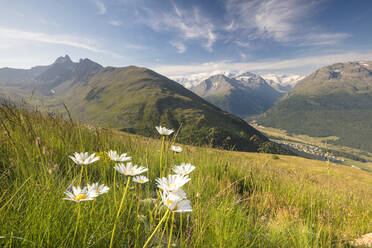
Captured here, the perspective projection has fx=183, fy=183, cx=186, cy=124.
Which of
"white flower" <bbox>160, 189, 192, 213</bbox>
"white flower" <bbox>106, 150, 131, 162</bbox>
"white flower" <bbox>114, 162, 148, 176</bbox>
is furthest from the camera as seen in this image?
"white flower" <bbox>106, 150, 131, 162</bbox>

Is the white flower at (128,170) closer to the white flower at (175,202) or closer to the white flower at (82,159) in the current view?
the white flower at (82,159)

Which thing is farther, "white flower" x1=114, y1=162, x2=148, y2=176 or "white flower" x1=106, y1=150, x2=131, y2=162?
"white flower" x1=106, y1=150, x2=131, y2=162

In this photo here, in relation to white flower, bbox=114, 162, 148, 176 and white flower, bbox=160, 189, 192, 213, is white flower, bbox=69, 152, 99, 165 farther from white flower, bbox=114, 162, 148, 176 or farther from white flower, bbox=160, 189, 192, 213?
white flower, bbox=160, 189, 192, 213

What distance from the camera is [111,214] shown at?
187cm

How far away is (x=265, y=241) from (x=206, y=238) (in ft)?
2.84

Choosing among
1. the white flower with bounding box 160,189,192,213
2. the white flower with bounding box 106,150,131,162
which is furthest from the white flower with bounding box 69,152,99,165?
the white flower with bounding box 160,189,192,213

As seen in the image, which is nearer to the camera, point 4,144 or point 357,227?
point 4,144

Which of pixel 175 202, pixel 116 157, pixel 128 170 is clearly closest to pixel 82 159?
pixel 116 157

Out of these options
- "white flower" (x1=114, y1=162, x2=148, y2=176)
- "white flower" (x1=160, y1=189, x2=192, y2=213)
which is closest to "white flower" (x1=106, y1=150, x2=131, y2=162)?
"white flower" (x1=114, y1=162, x2=148, y2=176)

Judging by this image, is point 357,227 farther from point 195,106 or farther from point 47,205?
point 195,106

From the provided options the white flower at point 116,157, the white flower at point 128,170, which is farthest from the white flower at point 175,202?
the white flower at point 116,157

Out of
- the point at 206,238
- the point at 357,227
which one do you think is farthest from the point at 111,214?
the point at 357,227

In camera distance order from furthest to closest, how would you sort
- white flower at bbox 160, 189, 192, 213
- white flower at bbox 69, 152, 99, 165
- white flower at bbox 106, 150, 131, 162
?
white flower at bbox 106, 150, 131, 162 → white flower at bbox 69, 152, 99, 165 → white flower at bbox 160, 189, 192, 213

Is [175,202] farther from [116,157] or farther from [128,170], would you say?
[116,157]
